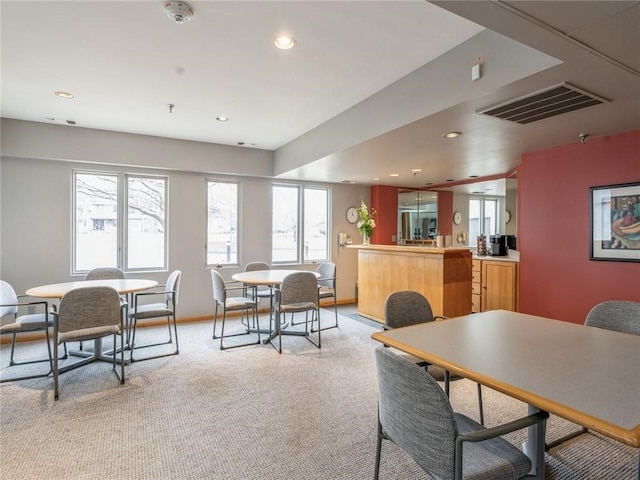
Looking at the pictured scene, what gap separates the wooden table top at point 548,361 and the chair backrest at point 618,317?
36 cm

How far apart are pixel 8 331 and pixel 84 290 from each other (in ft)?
3.22

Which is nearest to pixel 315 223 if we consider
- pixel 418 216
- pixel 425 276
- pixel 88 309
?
pixel 418 216

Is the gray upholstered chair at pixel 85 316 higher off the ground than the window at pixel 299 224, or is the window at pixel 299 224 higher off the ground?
the window at pixel 299 224

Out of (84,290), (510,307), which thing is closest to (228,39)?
(84,290)

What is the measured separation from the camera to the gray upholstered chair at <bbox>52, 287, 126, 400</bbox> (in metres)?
2.92

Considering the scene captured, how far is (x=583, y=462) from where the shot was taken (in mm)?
2092

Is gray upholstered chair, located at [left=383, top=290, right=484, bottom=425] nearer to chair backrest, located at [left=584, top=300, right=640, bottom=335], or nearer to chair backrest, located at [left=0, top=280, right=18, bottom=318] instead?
chair backrest, located at [left=584, top=300, right=640, bottom=335]

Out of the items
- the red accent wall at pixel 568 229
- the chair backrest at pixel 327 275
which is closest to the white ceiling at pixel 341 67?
the red accent wall at pixel 568 229

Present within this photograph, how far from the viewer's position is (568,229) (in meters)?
3.79

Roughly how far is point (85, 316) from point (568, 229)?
491cm

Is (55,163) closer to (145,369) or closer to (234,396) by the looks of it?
(145,369)

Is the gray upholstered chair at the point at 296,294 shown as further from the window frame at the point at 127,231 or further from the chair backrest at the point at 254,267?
the window frame at the point at 127,231

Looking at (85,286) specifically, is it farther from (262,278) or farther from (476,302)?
(476,302)

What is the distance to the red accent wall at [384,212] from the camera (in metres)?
7.10
